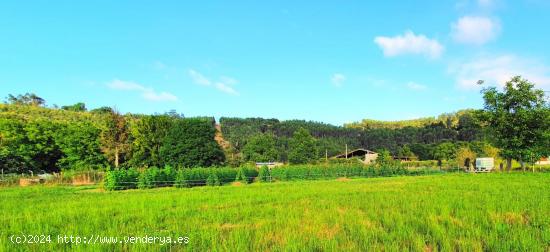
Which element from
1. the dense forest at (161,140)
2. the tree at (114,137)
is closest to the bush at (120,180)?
the dense forest at (161,140)

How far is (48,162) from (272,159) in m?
43.6

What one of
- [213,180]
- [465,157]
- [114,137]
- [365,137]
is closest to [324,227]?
[213,180]

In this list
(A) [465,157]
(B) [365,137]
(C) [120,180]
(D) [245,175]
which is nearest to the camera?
(C) [120,180]

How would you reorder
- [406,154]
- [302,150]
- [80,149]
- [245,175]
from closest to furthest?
[245,175] → [80,149] → [302,150] → [406,154]

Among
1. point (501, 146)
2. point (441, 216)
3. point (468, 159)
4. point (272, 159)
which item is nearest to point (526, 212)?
point (441, 216)

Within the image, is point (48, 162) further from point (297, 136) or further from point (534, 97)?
point (534, 97)

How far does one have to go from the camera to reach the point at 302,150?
66750mm

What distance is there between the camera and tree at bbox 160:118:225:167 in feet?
158

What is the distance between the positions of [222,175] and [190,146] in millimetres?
15175

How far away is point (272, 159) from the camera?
260ft

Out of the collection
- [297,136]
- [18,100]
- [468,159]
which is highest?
[18,100]

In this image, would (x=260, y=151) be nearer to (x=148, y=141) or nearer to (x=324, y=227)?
(x=148, y=141)

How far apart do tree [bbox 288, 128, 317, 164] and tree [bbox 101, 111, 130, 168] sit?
101ft

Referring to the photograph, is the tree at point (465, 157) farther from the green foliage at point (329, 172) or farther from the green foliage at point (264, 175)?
the green foliage at point (264, 175)
